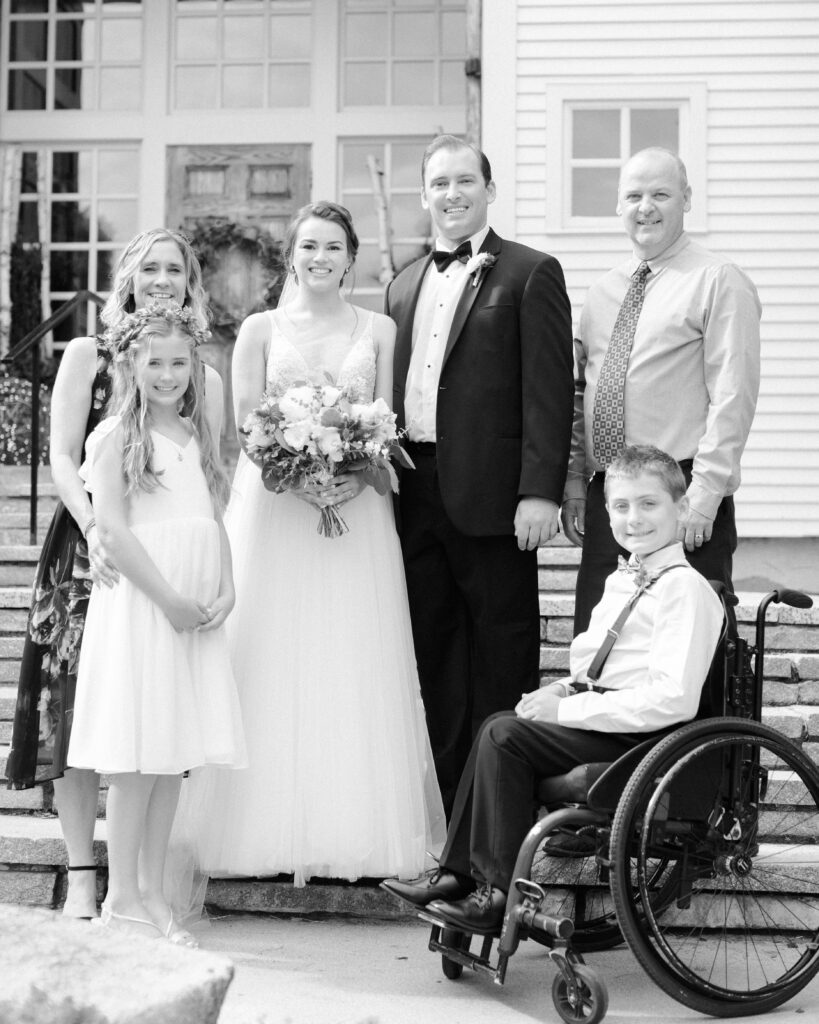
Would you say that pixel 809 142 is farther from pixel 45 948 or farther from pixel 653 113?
pixel 45 948

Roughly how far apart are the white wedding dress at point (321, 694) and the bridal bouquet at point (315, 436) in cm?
18

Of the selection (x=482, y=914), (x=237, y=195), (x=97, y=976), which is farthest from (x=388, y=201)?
(x=97, y=976)

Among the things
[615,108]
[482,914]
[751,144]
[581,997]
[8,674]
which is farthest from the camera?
[615,108]

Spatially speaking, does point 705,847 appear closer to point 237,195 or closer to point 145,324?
point 145,324

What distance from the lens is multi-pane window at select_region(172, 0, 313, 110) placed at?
901cm

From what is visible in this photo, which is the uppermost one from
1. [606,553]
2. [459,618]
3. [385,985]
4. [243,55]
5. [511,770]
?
[243,55]

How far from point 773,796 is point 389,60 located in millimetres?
6283

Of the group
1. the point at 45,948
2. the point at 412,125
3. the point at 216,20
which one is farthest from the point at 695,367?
the point at 216,20

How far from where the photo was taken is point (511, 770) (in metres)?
3.08

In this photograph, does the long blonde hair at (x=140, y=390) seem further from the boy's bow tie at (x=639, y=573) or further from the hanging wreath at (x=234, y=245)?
the hanging wreath at (x=234, y=245)

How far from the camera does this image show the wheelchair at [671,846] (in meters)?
2.88

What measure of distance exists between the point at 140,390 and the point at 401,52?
6.08 metres

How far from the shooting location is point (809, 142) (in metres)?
7.36

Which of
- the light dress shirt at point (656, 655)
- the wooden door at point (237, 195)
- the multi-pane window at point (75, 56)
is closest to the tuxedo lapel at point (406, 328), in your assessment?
the light dress shirt at point (656, 655)
